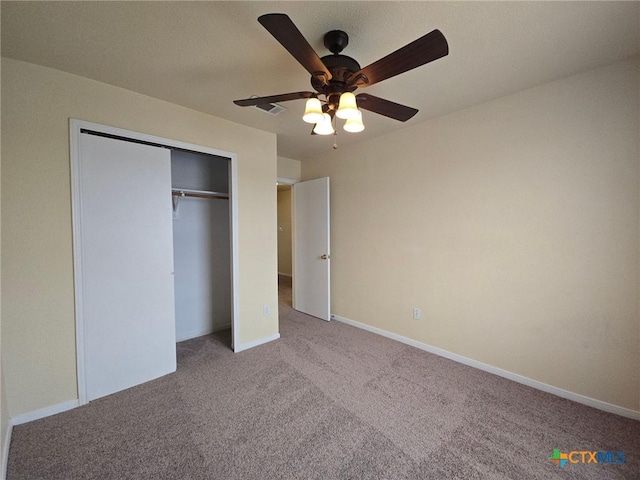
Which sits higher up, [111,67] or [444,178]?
[111,67]

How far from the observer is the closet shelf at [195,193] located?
2965 millimetres

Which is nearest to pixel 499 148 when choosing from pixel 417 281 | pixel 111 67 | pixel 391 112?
pixel 391 112

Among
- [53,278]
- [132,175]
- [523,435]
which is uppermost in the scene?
[132,175]

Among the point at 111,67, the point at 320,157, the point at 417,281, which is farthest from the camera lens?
the point at 320,157

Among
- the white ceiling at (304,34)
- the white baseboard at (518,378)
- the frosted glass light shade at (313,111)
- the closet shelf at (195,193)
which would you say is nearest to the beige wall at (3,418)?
the closet shelf at (195,193)

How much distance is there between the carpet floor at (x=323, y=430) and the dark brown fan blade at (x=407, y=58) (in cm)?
215

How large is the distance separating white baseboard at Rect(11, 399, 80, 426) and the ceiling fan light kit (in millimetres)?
2536

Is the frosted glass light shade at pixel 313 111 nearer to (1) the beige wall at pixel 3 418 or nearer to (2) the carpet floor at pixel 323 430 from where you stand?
(2) the carpet floor at pixel 323 430

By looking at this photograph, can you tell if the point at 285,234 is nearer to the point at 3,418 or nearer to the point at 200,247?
the point at 200,247

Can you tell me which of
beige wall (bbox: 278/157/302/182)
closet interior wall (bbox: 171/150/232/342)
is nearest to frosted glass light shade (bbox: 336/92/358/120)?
closet interior wall (bbox: 171/150/232/342)

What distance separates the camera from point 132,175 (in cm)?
222

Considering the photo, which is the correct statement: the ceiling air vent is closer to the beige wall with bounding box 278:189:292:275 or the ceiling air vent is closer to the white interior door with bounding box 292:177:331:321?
the white interior door with bounding box 292:177:331:321

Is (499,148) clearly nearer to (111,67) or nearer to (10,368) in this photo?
(111,67)

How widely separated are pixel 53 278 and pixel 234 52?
2040 millimetres
